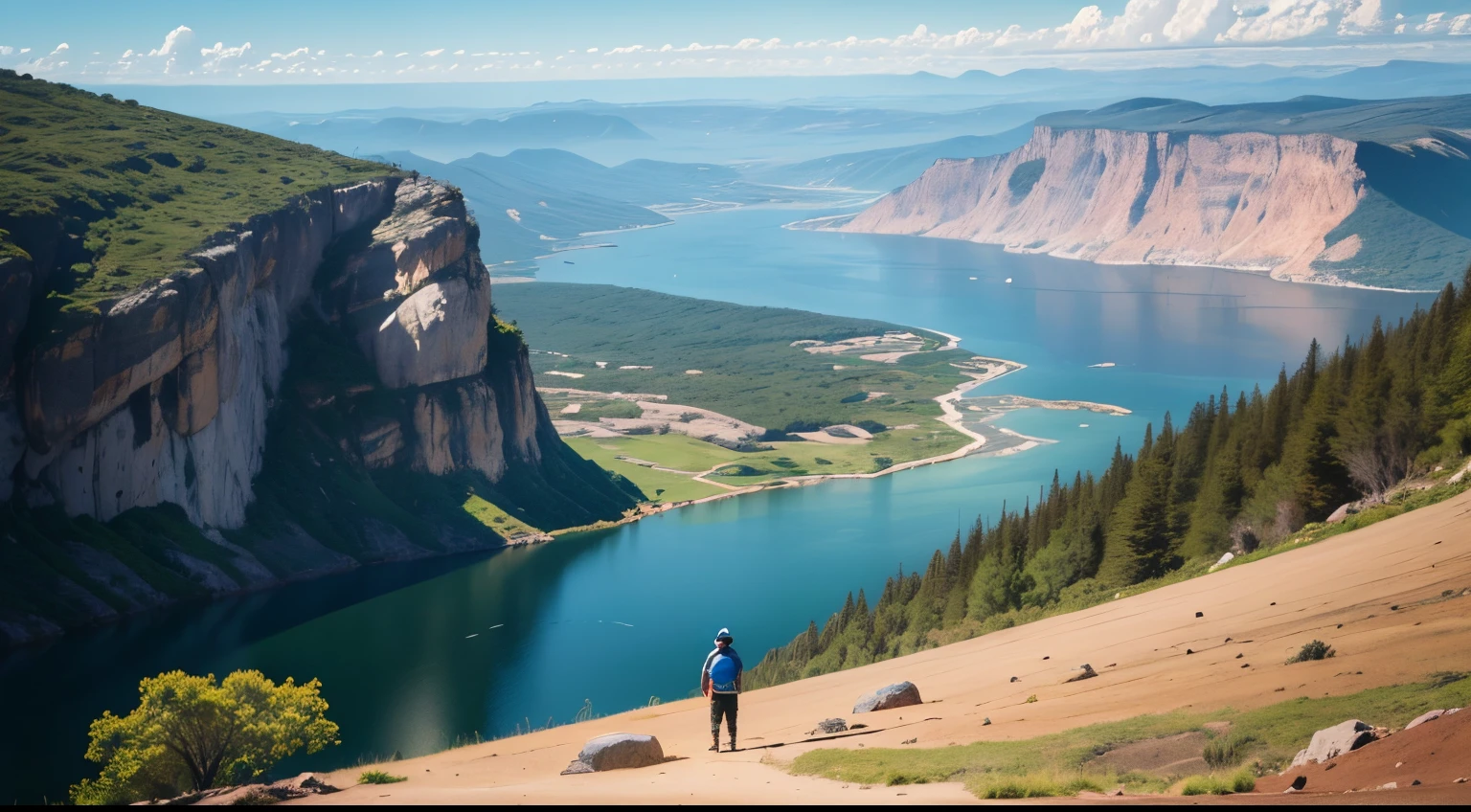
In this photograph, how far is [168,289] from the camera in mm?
78562

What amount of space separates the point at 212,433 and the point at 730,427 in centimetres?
7346

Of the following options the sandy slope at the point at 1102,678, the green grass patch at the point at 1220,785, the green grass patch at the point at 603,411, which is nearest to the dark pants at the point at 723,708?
the sandy slope at the point at 1102,678

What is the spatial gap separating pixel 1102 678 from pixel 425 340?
84928 mm

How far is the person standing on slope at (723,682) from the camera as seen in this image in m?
22.7

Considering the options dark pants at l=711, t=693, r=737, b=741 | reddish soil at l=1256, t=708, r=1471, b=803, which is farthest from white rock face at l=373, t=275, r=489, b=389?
reddish soil at l=1256, t=708, r=1471, b=803

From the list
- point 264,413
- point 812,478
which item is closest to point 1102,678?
point 264,413

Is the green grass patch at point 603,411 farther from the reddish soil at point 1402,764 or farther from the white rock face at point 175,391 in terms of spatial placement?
the reddish soil at point 1402,764

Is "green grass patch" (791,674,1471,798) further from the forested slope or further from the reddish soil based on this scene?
the forested slope

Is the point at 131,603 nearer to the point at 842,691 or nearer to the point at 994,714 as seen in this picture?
the point at 842,691

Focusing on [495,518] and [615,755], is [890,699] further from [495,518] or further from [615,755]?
[495,518]

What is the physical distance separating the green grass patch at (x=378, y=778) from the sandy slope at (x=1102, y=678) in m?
0.26

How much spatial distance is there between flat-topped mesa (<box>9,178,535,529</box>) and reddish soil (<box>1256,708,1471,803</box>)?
71209 mm

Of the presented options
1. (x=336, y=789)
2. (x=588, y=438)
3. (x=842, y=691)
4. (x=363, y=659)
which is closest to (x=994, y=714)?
(x=842, y=691)

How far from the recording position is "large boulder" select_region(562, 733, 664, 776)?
22.5 metres
